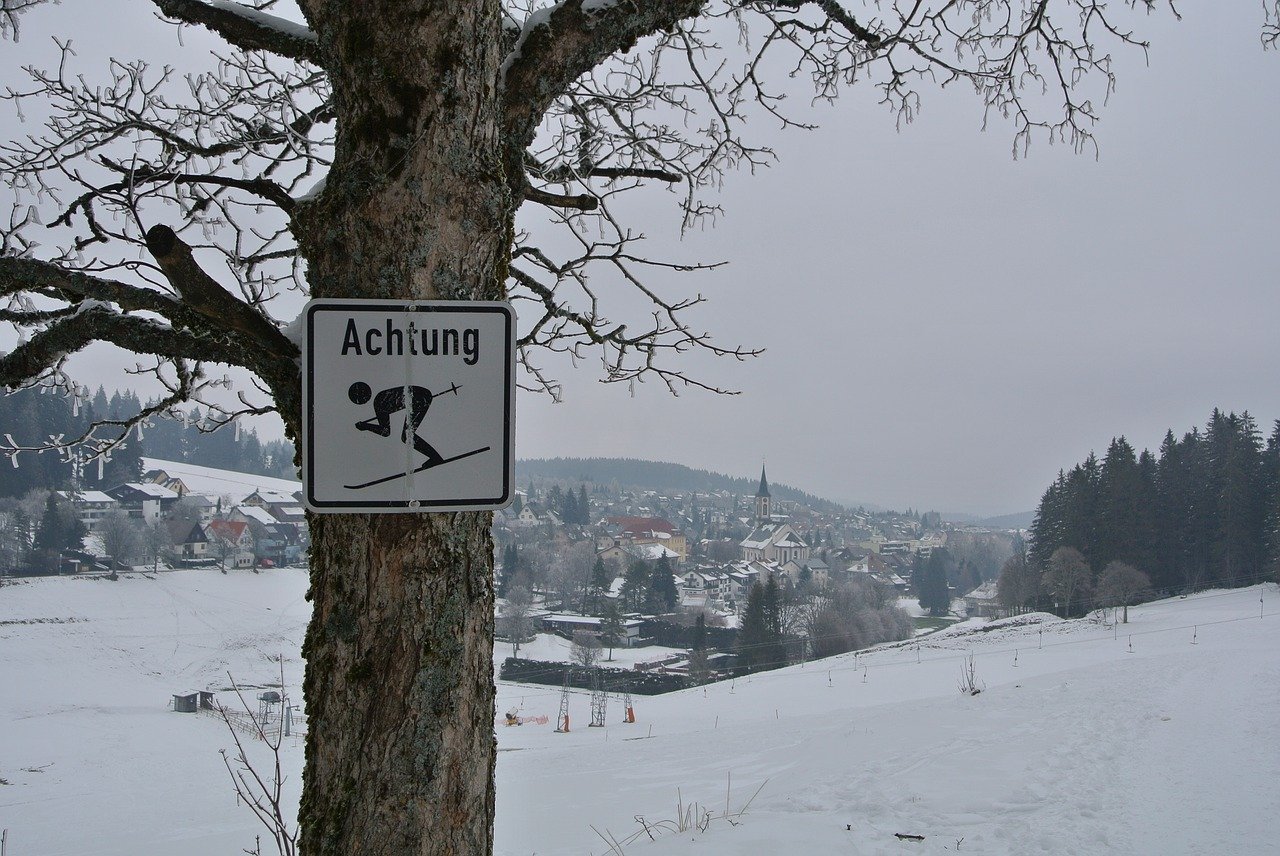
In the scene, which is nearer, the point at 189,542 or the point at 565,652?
the point at 565,652

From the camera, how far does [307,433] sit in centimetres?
152

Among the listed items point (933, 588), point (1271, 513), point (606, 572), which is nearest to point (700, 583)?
point (606, 572)

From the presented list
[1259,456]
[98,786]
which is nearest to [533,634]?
[98,786]

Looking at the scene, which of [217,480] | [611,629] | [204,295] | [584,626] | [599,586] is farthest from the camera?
[217,480]

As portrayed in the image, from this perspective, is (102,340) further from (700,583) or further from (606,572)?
(700,583)

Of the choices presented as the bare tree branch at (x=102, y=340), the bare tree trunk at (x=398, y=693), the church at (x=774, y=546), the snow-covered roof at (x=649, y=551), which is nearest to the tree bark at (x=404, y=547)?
the bare tree trunk at (x=398, y=693)

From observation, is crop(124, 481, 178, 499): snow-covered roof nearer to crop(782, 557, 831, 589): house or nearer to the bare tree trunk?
crop(782, 557, 831, 589): house

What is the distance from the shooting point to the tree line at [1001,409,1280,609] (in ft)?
146

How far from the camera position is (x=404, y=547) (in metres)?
1.57

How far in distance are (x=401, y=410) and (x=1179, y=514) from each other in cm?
5597

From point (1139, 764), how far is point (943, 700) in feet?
17.6

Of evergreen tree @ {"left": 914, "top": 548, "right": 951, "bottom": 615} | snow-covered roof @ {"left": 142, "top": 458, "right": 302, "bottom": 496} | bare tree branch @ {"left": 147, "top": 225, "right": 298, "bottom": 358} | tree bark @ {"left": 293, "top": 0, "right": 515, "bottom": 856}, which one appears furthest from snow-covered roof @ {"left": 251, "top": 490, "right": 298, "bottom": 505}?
tree bark @ {"left": 293, "top": 0, "right": 515, "bottom": 856}

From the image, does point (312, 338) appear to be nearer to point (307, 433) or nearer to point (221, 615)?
point (307, 433)

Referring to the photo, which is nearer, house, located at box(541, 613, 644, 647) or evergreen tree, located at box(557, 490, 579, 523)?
house, located at box(541, 613, 644, 647)
